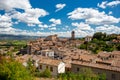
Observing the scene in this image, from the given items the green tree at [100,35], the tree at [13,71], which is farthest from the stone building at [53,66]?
the green tree at [100,35]

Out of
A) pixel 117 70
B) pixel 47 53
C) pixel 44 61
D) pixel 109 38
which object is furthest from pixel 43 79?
pixel 109 38

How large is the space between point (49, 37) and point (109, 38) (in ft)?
181

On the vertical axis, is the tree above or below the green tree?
below

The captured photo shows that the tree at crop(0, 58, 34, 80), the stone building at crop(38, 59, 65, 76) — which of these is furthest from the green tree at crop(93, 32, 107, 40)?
the tree at crop(0, 58, 34, 80)

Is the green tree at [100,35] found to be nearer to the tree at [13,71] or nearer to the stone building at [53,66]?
the stone building at [53,66]

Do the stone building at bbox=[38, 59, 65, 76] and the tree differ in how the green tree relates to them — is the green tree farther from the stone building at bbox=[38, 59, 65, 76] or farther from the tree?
the tree

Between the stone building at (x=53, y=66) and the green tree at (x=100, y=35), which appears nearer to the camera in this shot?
the stone building at (x=53, y=66)

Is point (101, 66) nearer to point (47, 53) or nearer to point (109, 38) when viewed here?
point (47, 53)

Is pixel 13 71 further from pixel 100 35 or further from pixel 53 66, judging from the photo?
pixel 100 35

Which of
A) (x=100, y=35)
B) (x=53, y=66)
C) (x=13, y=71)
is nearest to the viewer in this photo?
(x=13, y=71)

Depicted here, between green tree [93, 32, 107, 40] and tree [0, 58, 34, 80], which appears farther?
green tree [93, 32, 107, 40]

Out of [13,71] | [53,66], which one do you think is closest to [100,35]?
[53,66]

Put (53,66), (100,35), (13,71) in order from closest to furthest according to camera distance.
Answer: (13,71) < (53,66) < (100,35)

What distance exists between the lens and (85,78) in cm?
3038
